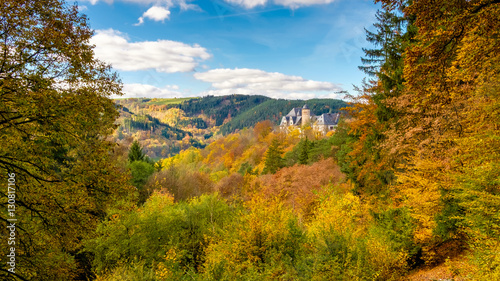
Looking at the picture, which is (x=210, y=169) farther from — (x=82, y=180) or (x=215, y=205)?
(x=82, y=180)

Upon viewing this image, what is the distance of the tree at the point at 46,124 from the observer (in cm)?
687

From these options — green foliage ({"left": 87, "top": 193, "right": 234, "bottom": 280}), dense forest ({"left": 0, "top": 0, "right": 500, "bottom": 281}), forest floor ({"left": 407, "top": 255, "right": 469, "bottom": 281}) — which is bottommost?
green foliage ({"left": 87, "top": 193, "right": 234, "bottom": 280})

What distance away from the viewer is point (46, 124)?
7.55m

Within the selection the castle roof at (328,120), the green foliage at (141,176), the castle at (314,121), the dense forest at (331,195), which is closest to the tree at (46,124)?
the dense forest at (331,195)

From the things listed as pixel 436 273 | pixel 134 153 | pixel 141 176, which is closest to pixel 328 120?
pixel 134 153

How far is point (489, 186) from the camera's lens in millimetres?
8672

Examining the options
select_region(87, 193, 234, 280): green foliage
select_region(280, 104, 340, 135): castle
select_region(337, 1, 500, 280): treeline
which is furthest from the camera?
select_region(280, 104, 340, 135): castle

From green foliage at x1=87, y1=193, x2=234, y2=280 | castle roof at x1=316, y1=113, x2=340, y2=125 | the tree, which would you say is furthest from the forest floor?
castle roof at x1=316, y1=113, x2=340, y2=125

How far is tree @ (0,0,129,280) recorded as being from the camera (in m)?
6.87

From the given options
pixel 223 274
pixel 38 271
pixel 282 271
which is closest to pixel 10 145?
pixel 38 271

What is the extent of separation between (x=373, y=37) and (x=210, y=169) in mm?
62965

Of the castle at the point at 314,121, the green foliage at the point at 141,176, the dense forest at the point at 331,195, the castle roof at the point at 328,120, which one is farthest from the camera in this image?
Answer: the castle roof at the point at 328,120

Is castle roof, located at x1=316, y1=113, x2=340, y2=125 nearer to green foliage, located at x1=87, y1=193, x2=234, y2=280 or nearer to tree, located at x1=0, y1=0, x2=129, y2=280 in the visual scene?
green foliage, located at x1=87, y1=193, x2=234, y2=280

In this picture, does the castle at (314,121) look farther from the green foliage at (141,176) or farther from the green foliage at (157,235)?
the green foliage at (157,235)
